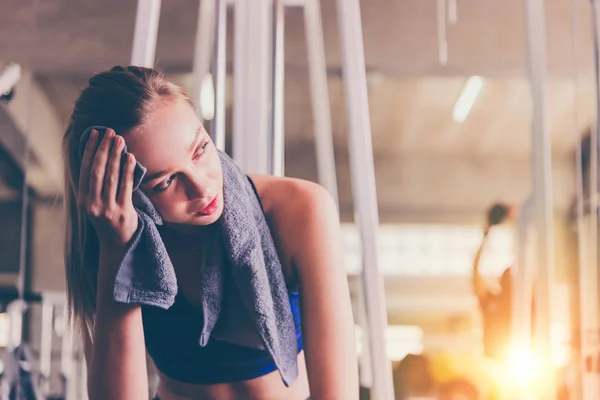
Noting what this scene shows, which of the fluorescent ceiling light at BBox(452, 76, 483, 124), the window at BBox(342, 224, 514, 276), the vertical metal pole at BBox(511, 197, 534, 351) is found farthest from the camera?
the window at BBox(342, 224, 514, 276)

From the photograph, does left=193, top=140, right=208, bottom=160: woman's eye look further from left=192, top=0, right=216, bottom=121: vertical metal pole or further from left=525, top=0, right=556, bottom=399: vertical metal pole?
left=525, top=0, right=556, bottom=399: vertical metal pole

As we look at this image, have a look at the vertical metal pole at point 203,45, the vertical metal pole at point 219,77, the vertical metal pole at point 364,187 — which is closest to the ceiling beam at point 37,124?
the vertical metal pole at point 203,45

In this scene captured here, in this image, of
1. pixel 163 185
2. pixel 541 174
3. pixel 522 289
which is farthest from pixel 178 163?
pixel 522 289

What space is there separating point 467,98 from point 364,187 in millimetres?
3583

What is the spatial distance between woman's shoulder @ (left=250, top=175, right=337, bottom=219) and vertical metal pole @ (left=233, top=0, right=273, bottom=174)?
0.11 meters

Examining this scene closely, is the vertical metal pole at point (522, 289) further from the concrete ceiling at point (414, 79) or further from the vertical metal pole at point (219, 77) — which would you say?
the vertical metal pole at point (219, 77)

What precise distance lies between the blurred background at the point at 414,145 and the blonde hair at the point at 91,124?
0.51m

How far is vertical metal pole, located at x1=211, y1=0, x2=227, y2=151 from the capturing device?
812mm

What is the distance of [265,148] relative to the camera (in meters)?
0.82

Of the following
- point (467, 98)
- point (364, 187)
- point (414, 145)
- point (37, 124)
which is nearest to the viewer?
point (364, 187)

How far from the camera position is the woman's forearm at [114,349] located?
0.60 m

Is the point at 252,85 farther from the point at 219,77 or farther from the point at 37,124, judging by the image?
the point at 37,124

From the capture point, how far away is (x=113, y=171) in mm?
546

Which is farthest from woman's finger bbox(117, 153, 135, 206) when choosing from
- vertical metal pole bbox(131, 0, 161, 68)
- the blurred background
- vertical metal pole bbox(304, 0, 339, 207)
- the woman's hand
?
the blurred background
